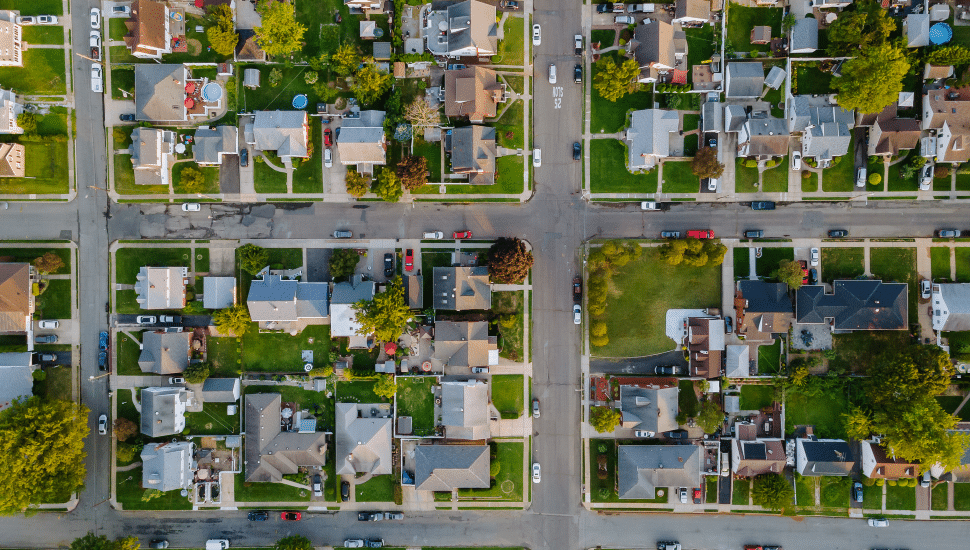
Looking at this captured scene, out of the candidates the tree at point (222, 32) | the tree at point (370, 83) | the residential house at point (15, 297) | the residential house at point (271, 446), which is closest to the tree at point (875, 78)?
the tree at point (370, 83)

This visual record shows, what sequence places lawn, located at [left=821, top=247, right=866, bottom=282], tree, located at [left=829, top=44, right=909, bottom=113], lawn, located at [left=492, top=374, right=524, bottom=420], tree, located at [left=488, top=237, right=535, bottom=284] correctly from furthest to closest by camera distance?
1. lawn, located at [left=492, top=374, right=524, bottom=420]
2. lawn, located at [left=821, top=247, right=866, bottom=282]
3. tree, located at [left=488, top=237, right=535, bottom=284]
4. tree, located at [left=829, top=44, right=909, bottom=113]

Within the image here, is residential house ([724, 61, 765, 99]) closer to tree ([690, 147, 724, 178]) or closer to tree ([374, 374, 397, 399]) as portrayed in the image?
tree ([690, 147, 724, 178])

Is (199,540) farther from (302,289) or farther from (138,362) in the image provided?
(302,289)

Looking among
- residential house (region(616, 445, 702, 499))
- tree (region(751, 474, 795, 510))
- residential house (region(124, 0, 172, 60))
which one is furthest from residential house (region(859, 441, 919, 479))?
residential house (region(124, 0, 172, 60))

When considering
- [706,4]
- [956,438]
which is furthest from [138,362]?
[956,438]

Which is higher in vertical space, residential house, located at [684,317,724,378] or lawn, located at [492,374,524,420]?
residential house, located at [684,317,724,378]

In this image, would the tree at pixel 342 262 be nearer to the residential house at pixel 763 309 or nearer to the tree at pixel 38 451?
the tree at pixel 38 451
